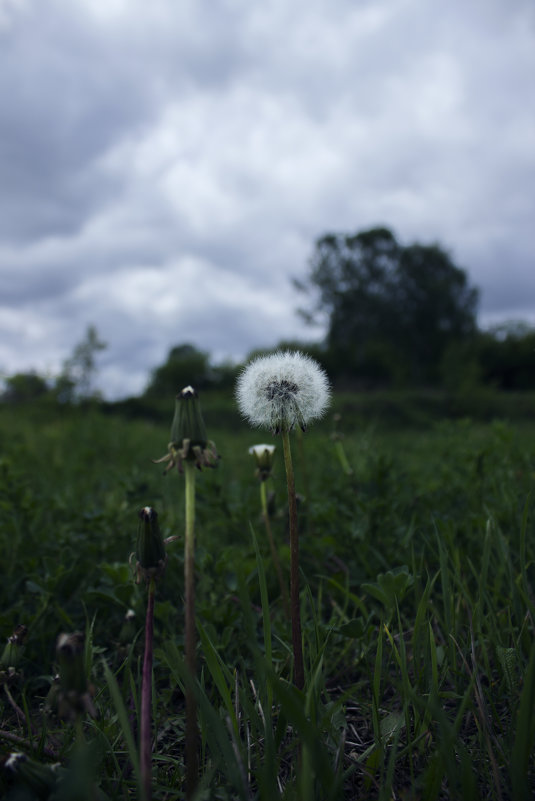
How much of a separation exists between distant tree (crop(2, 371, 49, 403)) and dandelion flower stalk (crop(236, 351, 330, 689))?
11229 mm

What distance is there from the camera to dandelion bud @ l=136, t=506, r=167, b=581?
3.55 feet

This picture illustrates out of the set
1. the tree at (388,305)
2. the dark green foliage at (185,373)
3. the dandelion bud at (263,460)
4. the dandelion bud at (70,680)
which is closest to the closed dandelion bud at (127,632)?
the dandelion bud at (263,460)

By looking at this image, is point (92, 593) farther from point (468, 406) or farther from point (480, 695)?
point (468, 406)

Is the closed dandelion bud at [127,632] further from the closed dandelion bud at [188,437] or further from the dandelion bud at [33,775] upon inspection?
the closed dandelion bud at [188,437]

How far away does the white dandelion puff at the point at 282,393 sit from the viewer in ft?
4.22

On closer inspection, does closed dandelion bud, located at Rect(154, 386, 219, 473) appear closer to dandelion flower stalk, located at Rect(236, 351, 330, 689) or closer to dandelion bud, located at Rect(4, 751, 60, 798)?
dandelion flower stalk, located at Rect(236, 351, 330, 689)

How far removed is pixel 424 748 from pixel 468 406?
20959 millimetres

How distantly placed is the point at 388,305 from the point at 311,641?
3866 cm

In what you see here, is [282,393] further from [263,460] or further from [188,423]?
[263,460]

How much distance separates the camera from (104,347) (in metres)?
12.0

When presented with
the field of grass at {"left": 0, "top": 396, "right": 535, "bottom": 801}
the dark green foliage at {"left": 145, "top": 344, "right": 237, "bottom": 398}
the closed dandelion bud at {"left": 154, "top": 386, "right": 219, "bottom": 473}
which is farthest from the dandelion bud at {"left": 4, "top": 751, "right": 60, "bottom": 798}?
the dark green foliage at {"left": 145, "top": 344, "right": 237, "bottom": 398}

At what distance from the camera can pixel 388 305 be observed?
3828 centimetres

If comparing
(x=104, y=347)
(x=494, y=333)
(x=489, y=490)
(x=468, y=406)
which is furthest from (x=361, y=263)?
(x=489, y=490)

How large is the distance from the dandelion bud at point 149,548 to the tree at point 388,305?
35.0 metres
